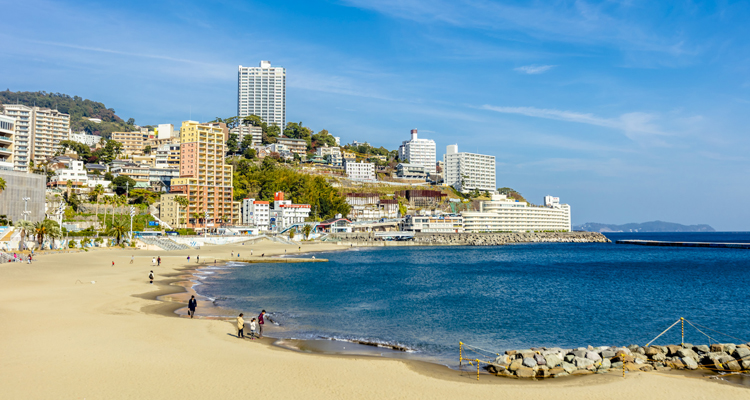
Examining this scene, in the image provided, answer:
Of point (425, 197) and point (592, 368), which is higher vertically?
point (425, 197)

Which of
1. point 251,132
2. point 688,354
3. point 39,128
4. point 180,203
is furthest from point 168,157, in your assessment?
point 688,354

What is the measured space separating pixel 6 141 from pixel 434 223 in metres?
110

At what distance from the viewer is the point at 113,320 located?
76.8 ft

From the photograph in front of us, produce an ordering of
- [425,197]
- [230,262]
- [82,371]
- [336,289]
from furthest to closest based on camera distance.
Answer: [425,197]
[230,262]
[336,289]
[82,371]

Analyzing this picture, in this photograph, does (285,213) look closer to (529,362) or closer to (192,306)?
(192,306)

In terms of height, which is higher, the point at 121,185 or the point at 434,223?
the point at 121,185

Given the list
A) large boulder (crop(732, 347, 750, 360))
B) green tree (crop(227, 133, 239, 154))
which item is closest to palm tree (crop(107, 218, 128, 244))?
large boulder (crop(732, 347, 750, 360))

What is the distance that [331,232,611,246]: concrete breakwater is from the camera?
13388 centimetres

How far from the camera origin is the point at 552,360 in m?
17.0

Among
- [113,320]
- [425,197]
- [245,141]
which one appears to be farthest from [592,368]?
[245,141]

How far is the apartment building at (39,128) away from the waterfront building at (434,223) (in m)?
115

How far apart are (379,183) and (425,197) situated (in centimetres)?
A: 2022

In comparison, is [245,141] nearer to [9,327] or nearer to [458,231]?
[458,231]

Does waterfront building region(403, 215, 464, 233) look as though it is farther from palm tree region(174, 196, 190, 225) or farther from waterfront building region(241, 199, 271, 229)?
palm tree region(174, 196, 190, 225)
